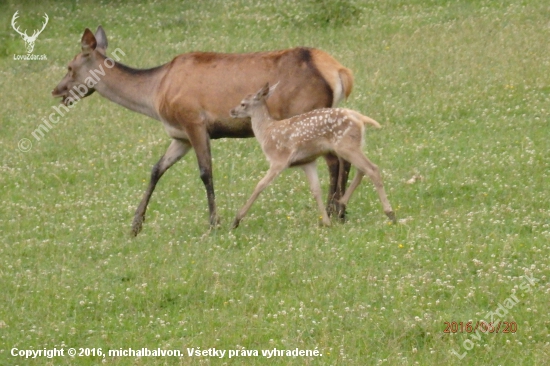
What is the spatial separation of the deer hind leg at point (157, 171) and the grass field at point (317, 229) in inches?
9.2

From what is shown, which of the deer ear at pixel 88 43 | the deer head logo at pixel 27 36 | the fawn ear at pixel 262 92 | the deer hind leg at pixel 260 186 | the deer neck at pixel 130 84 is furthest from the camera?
the deer head logo at pixel 27 36

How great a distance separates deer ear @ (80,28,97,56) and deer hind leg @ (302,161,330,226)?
289cm

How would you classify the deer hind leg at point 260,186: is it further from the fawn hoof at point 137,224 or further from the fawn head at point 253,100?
the fawn hoof at point 137,224

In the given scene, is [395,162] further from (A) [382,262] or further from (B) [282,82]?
(A) [382,262]

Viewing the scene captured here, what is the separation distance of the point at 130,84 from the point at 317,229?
298 centimetres

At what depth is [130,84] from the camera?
37.0 feet

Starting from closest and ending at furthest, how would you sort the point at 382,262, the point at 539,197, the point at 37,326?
1. the point at 37,326
2. the point at 382,262
3. the point at 539,197

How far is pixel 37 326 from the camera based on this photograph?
795cm

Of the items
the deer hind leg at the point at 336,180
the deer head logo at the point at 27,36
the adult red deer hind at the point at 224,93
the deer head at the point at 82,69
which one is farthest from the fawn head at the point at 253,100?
the deer head logo at the point at 27,36

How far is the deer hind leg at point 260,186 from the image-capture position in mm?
9812

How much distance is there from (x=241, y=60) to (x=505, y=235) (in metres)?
3.41

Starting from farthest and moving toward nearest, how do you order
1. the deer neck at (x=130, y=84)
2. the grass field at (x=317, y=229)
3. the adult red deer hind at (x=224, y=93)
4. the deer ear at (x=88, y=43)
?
the deer ear at (x=88, y=43), the deer neck at (x=130, y=84), the adult red deer hind at (x=224, y=93), the grass field at (x=317, y=229)

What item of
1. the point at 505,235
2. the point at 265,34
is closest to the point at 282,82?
the point at 505,235

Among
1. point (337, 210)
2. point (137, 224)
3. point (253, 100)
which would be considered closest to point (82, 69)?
point (137, 224)
